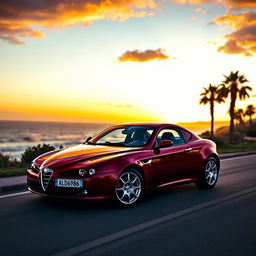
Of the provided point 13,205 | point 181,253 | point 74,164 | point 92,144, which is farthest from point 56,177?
point 181,253

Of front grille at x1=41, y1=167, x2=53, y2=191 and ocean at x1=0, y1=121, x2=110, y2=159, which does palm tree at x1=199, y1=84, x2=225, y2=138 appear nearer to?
ocean at x1=0, y1=121, x2=110, y2=159

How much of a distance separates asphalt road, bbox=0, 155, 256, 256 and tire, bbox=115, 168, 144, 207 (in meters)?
0.16

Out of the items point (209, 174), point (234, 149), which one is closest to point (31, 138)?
point (234, 149)

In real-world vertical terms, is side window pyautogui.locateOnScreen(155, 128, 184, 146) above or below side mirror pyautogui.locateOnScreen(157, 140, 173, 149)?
above

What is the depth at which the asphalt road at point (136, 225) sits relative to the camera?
15.2ft

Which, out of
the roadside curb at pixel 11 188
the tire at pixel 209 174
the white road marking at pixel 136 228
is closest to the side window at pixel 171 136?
the tire at pixel 209 174

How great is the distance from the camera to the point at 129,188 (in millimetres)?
6945

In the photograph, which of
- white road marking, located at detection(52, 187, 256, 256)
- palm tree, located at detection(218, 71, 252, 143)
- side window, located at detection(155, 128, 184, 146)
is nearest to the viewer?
white road marking, located at detection(52, 187, 256, 256)

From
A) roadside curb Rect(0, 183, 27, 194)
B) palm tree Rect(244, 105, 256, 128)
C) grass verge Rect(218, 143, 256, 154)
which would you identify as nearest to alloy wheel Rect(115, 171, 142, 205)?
roadside curb Rect(0, 183, 27, 194)

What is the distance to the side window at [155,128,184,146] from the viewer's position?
8164 millimetres

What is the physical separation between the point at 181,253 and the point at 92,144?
4.19 m

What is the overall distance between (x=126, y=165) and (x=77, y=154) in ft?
3.15

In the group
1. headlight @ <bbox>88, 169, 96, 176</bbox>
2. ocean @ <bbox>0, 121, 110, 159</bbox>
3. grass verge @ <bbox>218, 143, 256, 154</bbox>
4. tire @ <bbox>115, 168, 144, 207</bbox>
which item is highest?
headlight @ <bbox>88, 169, 96, 176</bbox>

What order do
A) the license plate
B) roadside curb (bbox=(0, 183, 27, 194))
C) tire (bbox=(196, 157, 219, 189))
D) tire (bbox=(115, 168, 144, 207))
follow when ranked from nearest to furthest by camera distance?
the license plate
tire (bbox=(115, 168, 144, 207))
roadside curb (bbox=(0, 183, 27, 194))
tire (bbox=(196, 157, 219, 189))
